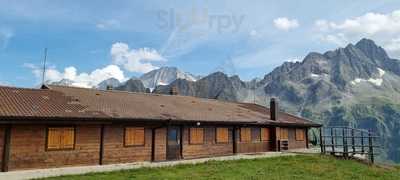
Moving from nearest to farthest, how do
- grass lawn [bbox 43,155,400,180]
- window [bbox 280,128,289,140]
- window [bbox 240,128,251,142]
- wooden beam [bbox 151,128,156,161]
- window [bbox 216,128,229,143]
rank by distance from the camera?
grass lawn [bbox 43,155,400,180] < wooden beam [bbox 151,128,156,161] < window [bbox 216,128,229,143] < window [bbox 240,128,251,142] < window [bbox 280,128,289,140]

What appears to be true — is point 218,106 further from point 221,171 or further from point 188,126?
point 221,171

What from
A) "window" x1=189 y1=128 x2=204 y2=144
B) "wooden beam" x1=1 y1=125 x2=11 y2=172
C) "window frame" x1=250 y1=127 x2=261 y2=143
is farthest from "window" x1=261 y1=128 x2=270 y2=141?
"wooden beam" x1=1 y1=125 x2=11 y2=172

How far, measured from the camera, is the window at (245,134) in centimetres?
2903

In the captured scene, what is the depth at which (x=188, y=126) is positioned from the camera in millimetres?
25281

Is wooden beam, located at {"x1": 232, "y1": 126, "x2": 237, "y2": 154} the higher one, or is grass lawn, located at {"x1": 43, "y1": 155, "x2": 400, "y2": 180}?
wooden beam, located at {"x1": 232, "y1": 126, "x2": 237, "y2": 154}

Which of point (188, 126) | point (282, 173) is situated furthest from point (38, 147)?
point (282, 173)

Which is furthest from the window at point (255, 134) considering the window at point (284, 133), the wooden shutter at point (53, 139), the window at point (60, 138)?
the wooden shutter at point (53, 139)

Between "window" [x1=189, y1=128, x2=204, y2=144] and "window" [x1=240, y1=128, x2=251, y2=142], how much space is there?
4.05 metres

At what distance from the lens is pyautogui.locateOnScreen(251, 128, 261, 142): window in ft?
98.9

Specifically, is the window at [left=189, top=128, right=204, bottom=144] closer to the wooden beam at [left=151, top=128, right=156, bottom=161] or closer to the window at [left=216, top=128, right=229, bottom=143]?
the window at [left=216, top=128, right=229, bottom=143]

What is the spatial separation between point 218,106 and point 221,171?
51.1ft

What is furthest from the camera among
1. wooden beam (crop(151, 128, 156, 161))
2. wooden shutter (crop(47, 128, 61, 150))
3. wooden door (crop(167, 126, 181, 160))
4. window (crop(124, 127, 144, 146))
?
wooden door (crop(167, 126, 181, 160))

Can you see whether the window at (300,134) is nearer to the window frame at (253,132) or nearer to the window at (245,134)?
the window frame at (253,132)

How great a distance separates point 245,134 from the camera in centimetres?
2938
